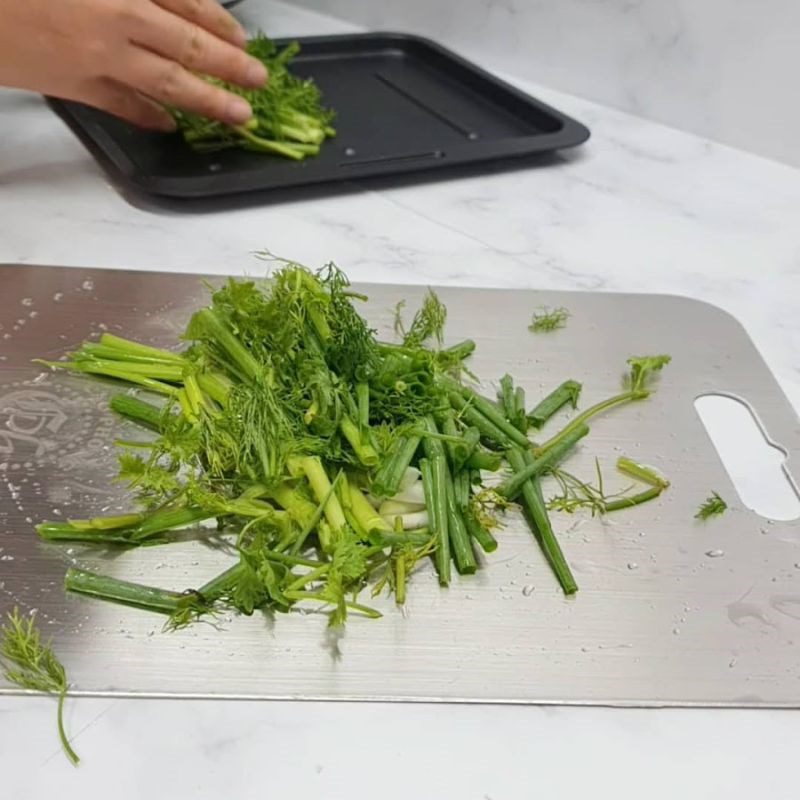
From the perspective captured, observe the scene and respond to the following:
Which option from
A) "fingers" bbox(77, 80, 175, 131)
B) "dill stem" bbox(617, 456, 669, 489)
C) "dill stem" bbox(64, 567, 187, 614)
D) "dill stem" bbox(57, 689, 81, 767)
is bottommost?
"dill stem" bbox(57, 689, 81, 767)

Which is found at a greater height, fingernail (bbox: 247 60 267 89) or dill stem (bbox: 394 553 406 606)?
fingernail (bbox: 247 60 267 89)

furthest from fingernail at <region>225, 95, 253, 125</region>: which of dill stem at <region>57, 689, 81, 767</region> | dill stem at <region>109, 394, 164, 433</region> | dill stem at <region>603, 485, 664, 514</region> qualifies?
dill stem at <region>57, 689, 81, 767</region>

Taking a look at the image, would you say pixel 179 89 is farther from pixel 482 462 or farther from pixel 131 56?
pixel 482 462

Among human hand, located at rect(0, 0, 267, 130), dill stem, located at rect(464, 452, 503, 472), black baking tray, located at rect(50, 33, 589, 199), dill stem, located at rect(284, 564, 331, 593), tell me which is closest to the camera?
dill stem, located at rect(284, 564, 331, 593)

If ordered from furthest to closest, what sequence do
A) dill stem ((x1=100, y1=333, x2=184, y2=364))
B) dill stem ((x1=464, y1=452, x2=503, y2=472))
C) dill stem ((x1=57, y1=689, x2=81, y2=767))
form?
dill stem ((x1=100, y1=333, x2=184, y2=364))
dill stem ((x1=464, y1=452, x2=503, y2=472))
dill stem ((x1=57, y1=689, x2=81, y2=767))

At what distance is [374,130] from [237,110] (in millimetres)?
235

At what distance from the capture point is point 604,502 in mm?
963

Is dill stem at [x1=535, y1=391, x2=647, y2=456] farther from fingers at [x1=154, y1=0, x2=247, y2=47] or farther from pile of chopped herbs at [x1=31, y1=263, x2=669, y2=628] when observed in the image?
fingers at [x1=154, y1=0, x2=247, y2=47]

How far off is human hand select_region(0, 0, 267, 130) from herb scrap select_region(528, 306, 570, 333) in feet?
1.77

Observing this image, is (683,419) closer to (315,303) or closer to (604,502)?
(604,502)

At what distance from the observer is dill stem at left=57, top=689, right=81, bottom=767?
0.72 m

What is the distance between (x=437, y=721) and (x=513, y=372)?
0.46 m

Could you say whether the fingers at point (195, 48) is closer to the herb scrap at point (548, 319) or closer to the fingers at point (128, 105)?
the fingers at point (128, 105)

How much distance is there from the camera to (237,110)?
4.80 ft
